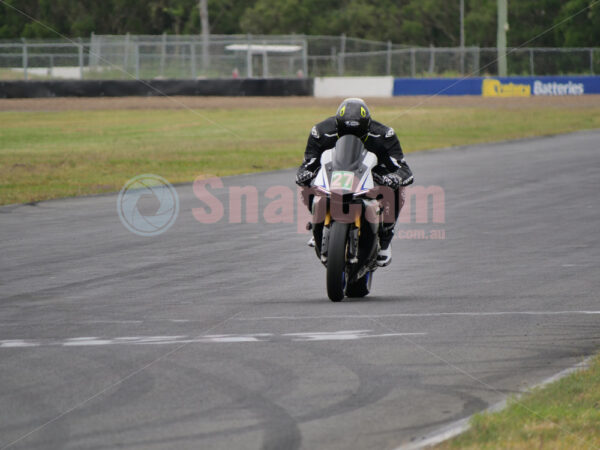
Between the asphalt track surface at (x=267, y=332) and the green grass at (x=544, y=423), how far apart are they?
23 centimetres

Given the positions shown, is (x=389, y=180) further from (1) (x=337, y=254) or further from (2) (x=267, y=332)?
(2) (x=267, y=332)

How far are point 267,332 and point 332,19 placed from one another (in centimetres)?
8840

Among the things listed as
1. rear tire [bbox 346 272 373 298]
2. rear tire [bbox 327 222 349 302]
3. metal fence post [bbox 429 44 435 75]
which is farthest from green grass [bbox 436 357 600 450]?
metal fence post [bbox 429 44 435 75]

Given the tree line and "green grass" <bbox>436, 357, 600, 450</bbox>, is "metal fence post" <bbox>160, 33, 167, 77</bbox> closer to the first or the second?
the tree line

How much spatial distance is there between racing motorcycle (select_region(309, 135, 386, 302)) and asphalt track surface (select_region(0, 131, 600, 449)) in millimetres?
333

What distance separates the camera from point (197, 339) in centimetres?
739

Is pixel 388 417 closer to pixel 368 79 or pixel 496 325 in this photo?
pixel 496 325

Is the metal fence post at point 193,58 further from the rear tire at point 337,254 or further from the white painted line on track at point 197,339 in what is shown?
the white painted line on track at point 197,339

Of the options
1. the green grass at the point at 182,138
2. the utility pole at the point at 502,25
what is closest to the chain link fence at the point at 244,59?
the utility pole at the point at 502,25

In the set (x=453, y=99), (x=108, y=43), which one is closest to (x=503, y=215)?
(x=453, y=99)

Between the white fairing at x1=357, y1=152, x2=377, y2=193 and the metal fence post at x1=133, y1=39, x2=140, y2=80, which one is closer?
the white fairing at x1=357, y1=152, x2=377, y2=193

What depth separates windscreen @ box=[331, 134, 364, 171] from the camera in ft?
28.4

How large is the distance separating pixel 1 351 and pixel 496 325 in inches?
138

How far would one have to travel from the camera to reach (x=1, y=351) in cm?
712
